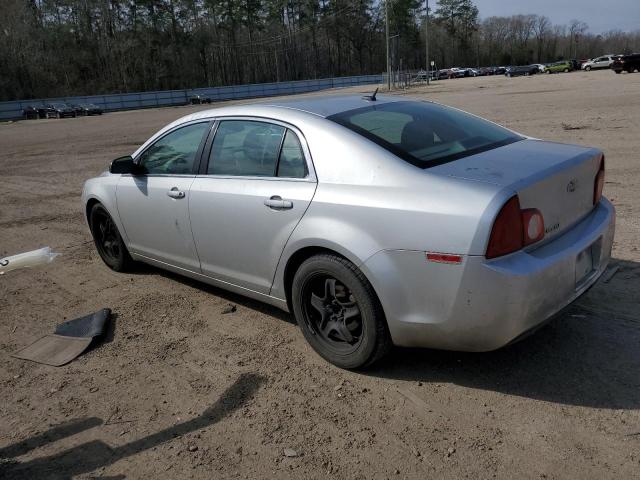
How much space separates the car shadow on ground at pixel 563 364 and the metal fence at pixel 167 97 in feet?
202

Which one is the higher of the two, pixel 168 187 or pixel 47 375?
pixel 168 187

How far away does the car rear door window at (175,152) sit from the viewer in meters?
4.32

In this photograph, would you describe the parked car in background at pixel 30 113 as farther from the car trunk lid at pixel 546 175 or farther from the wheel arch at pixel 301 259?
the car trunk lid at pixel 546 175

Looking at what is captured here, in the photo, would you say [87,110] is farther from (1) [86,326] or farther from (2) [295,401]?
(2) [295,401]

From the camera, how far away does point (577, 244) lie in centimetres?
303

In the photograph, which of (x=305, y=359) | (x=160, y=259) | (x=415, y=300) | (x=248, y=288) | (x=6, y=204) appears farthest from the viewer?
(x=6, y=204)

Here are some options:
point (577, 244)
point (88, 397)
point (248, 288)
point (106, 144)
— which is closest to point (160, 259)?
point (248, 288)

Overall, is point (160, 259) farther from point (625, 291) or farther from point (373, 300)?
point (625, 291)

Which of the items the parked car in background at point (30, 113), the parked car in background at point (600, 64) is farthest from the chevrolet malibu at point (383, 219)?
the parked car in background at point (600, 64)

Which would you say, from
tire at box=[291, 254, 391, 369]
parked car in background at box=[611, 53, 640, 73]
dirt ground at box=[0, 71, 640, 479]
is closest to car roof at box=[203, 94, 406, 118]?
tire at box=[291, 254, 391, 369]

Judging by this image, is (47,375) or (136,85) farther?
(136,85)

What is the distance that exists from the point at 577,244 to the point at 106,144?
19.7 m

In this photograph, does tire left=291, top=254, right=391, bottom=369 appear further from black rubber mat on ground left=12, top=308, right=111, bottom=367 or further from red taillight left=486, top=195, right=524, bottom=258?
black rubber mat on ground left=12, top=308, right=111, bottom=367

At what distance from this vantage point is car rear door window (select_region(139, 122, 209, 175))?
14.2 feet
